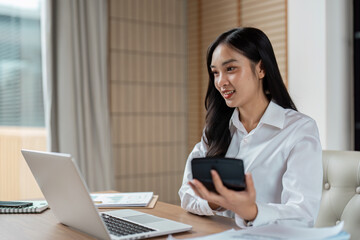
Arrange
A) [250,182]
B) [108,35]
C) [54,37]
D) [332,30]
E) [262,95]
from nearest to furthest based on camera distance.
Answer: [250,182] → [262,95] → [332,30] → [54,37] → [108,35]

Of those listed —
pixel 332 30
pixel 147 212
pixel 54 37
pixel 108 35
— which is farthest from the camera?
pixel 108 35

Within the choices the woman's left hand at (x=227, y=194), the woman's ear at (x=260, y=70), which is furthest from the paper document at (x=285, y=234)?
the woman's ear at (x=260, y=70)

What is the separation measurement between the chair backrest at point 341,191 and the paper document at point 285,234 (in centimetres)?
52

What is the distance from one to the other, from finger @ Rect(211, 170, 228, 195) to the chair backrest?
692mm

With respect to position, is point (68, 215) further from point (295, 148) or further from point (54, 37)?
point (54, 37)

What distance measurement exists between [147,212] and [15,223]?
438 mm

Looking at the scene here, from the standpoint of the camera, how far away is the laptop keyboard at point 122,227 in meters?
1.21

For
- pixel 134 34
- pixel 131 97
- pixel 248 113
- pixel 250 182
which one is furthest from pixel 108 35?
pixel 250 182

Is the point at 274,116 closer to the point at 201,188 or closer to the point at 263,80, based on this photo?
the point at 263,80

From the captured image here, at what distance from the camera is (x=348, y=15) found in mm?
2822

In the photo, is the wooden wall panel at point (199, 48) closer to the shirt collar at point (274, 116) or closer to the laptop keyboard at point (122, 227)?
the shirt collar at point (274, 116)

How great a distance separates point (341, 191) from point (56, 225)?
99 cm

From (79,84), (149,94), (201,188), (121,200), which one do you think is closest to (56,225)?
(121,200)

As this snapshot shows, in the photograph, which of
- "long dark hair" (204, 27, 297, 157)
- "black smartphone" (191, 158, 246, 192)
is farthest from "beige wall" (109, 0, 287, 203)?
"black smartphone" (191, 158, 246, 192)
